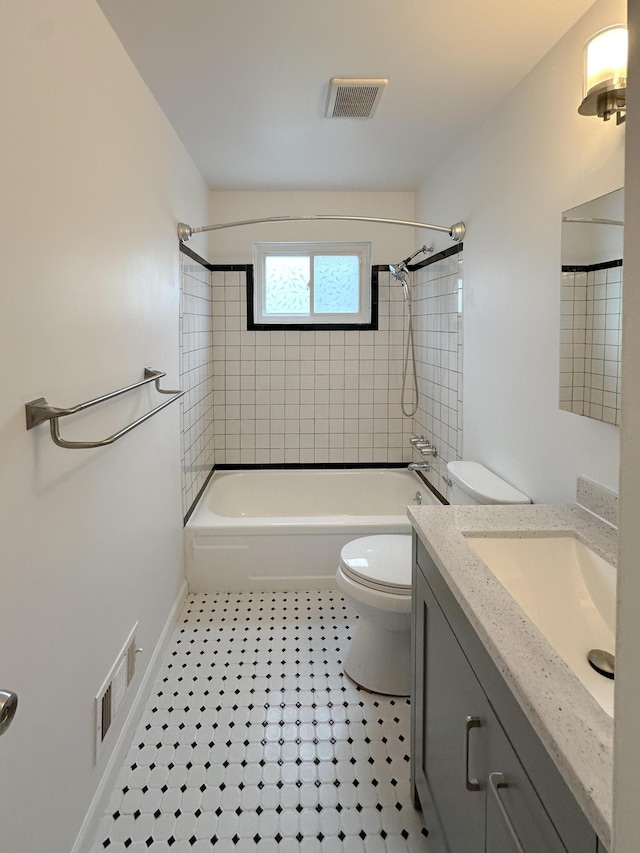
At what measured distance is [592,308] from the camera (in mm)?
1653

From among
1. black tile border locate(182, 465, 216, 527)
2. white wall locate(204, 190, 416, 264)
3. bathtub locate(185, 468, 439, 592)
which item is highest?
white wall locate(204, 190, 416, 264)

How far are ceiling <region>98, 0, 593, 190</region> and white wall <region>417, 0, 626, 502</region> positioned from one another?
13 centimetres

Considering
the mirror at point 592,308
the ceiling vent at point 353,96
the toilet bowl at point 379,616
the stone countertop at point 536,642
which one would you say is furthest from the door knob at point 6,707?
the ceiling vent at point 353,96

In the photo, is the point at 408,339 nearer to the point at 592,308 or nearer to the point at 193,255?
the point at 193,255

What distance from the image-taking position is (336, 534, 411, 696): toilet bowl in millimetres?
2139

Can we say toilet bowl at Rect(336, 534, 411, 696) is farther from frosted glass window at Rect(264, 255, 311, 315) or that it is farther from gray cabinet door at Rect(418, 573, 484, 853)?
frosted glass window at Rect(264, 255, 311, 315)

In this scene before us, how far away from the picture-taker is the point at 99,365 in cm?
168

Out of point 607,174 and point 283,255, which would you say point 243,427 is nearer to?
point 283,255

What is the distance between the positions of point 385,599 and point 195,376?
1793 millimetres

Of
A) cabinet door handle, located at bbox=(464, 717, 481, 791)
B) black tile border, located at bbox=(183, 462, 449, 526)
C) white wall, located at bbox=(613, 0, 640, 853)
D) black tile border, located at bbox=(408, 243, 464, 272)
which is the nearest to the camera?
white wall, located at bbox=(613, 0, 640, 853)

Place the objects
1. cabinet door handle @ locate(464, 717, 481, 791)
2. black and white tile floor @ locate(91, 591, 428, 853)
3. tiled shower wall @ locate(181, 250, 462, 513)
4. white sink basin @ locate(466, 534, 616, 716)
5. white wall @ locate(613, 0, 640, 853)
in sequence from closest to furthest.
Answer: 1. white wall @ locate(613, 0, 640, 853)
2. cabinet door handle @ locate(464, 717, 481, 791)
3. white sink basin @ locate(466, 534, 616, 716)
4. black and white tile floor @ locate(91, 591, 428, 853)
5. tiled shower wall @ locate(181, 250, 462, 513)

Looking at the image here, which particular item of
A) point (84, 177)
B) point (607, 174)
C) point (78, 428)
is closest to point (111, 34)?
point (84, 177)

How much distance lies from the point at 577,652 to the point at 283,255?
3.35 meters

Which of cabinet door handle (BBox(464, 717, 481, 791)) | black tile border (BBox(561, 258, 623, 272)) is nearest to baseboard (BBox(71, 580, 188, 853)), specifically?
cabinet door handle (BBox(464, 717, 481, 791))
